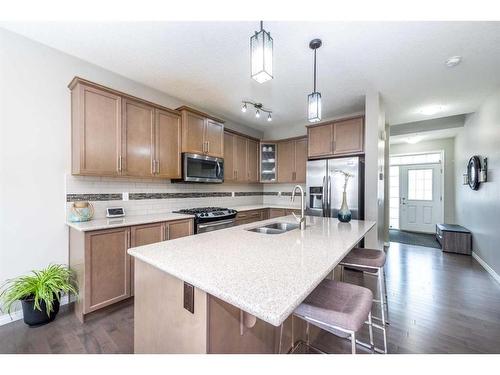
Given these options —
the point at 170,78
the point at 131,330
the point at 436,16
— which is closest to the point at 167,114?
the point at 170,78

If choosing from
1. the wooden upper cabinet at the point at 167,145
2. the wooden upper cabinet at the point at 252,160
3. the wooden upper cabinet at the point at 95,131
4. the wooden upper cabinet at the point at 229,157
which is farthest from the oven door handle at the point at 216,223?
the wooden upper cabinet at the point at 252,160

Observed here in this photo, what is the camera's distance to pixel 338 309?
109 centimetres

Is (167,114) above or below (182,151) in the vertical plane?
above

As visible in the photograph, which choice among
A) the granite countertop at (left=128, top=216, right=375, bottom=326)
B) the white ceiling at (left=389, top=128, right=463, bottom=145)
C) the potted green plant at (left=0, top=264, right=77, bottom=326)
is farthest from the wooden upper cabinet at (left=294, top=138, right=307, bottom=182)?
the potted green plant at (left=0, top=264, right=77, bottom=326)

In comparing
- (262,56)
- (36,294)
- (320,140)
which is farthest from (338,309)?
(320,140)

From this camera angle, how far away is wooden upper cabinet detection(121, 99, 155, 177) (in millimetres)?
2492

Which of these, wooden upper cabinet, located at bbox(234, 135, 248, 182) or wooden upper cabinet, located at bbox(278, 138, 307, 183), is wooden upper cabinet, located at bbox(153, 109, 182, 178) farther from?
wooden upper cabinet, located at bbox(278, 138, 307, 183)

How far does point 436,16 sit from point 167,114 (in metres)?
2.75

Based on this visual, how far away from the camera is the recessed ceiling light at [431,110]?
3648 mm

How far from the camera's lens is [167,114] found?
293 cm

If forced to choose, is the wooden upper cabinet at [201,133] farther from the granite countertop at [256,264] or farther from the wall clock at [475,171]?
the wall clock at [475,171]

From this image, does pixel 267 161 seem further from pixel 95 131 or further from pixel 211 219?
pixel 95 131

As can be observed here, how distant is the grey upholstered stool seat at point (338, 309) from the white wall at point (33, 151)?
2503mm

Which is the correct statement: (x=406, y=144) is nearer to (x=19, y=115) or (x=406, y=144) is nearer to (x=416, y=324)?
(x=416, y=324)
